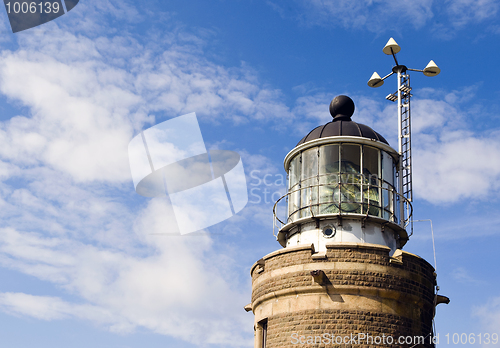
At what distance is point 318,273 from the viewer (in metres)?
14.0

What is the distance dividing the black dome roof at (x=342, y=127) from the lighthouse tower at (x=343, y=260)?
38 millimetres

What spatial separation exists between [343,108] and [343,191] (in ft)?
9.39

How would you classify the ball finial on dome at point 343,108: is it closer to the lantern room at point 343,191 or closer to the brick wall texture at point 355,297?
the lantern room at point 343,191

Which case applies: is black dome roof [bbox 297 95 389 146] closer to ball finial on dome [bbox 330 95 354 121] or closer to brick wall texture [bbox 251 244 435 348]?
ball finial on dome [bbox 330 95 354 121]

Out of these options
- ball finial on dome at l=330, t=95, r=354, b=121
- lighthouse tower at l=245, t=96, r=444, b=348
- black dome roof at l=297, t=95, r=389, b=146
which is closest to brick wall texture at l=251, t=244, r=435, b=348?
lighthouse tower at l=245, t=96, r=444, b=348

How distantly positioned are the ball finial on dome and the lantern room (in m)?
0.45

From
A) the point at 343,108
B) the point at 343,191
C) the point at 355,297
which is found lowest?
the point at 355,297

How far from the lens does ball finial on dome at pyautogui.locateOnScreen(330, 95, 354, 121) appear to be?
17.0m

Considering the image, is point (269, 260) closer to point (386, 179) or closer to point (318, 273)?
point (318, 273)

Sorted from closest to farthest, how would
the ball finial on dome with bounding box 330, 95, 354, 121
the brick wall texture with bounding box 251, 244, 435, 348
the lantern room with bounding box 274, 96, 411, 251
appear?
the brick wall texture with bounding box 251, 244, 435, 348 → the lantern room with bounding box 274, 96, 411, 251 → the ball finial on dome with bounding box 330, 95, 354, 121

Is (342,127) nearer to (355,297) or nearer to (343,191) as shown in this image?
(343,191)

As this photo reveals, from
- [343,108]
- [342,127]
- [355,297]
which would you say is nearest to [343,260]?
[355,297]

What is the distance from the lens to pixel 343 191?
15.2 meters

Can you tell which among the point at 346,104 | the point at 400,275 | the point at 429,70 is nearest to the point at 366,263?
the point at 400,275
